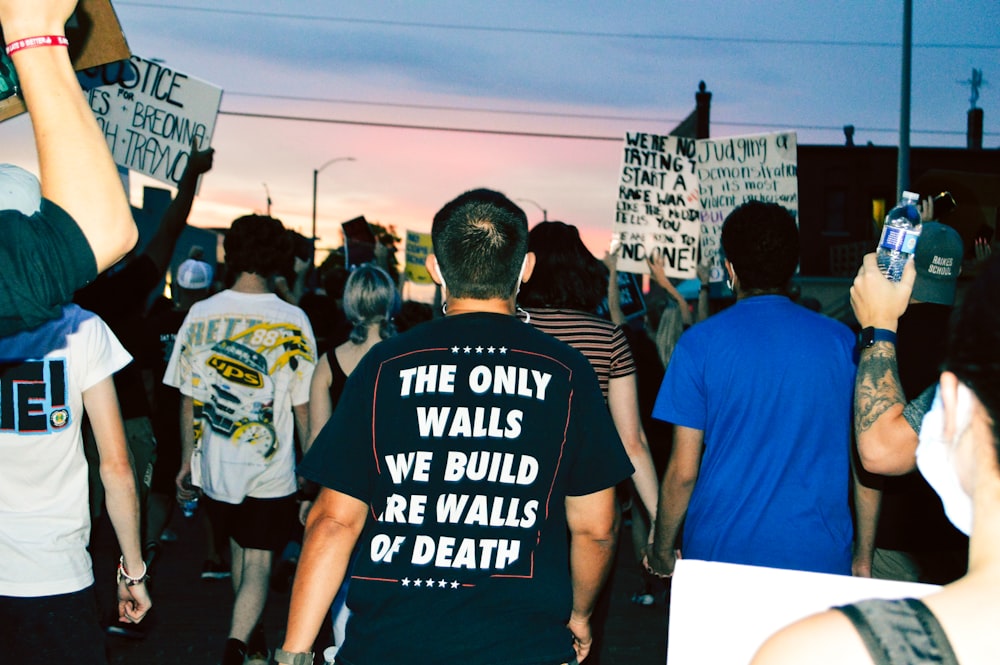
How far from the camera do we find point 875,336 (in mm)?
3178

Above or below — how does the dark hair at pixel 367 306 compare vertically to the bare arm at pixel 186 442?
above

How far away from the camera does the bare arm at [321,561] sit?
2801 mm

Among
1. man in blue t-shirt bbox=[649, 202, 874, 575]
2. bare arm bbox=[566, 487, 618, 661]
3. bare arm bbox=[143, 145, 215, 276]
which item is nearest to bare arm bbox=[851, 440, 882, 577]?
man in blue t-shirt bbox=[649, 202, 874, 575]

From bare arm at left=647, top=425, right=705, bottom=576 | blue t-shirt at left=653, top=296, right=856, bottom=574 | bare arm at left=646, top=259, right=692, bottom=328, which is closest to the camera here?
blue t-shirt at left=653, top=296, right=856, bottom=574

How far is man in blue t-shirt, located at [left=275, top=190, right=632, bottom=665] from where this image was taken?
2662mm

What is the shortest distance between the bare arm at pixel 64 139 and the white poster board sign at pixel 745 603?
3.63 feet

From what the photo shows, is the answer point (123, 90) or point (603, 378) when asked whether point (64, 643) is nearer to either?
point (603, 378)

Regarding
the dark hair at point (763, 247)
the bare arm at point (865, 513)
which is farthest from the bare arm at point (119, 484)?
the bare arm at point (865, 513)

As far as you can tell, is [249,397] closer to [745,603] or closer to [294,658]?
[294,658]

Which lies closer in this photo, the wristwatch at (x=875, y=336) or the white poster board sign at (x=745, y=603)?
the white poster board sign at (x=745, y=603)

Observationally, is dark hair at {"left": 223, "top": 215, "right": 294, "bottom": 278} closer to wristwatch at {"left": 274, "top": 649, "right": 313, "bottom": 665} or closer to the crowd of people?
the crowd of people

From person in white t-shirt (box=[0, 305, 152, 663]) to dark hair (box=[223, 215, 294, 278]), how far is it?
2033 millimetres

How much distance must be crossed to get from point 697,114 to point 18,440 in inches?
1523

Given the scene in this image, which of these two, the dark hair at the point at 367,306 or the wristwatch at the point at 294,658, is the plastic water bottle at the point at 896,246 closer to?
the wristwatch at the point at 294,658
